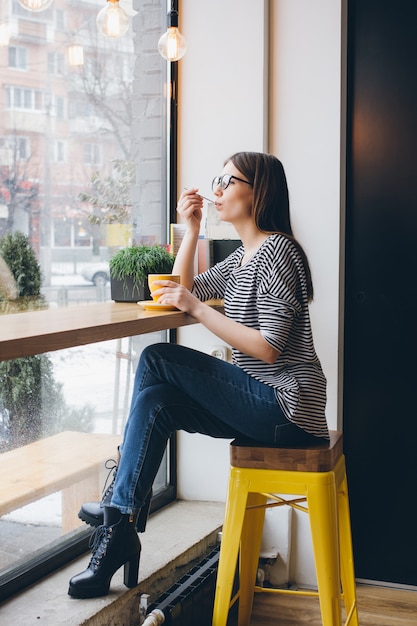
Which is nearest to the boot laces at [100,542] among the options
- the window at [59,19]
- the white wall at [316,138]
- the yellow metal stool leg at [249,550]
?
the yellow metal stool leg at [249,550]

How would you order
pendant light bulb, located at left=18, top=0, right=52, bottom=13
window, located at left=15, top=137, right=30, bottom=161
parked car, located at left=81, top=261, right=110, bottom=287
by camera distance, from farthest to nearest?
parked car, located at left=81, top=261, right=110, bottom=287 → window, located at left=15, top=137, right=30, bottom=161 → pendant light bulb, located at left=18, top=0, right=52, bottom=13

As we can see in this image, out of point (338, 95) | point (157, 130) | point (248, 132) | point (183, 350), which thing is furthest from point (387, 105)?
point (183, 350)

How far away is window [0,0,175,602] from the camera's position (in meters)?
2.05

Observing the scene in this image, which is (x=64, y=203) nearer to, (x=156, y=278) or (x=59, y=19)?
(x=156, y=278)

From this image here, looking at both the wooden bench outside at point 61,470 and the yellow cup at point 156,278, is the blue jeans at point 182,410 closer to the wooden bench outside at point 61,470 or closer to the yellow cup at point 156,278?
the yellow cup at point 156,278

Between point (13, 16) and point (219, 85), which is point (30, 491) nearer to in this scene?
point (13, 16)

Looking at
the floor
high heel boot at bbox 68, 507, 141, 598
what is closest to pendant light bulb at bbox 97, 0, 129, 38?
high heel boot at bbox 68, 507, 141, 598

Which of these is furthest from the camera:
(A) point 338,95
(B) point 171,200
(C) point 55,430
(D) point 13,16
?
(B) point 171,200

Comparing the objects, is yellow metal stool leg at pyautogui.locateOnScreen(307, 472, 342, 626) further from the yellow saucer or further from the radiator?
the yellow saucer

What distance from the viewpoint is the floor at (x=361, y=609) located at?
2500 mm

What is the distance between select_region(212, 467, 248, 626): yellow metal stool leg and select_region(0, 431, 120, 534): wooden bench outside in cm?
55

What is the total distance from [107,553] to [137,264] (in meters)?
0.82

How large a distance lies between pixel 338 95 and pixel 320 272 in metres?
0.62

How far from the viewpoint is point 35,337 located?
1.42 metres
